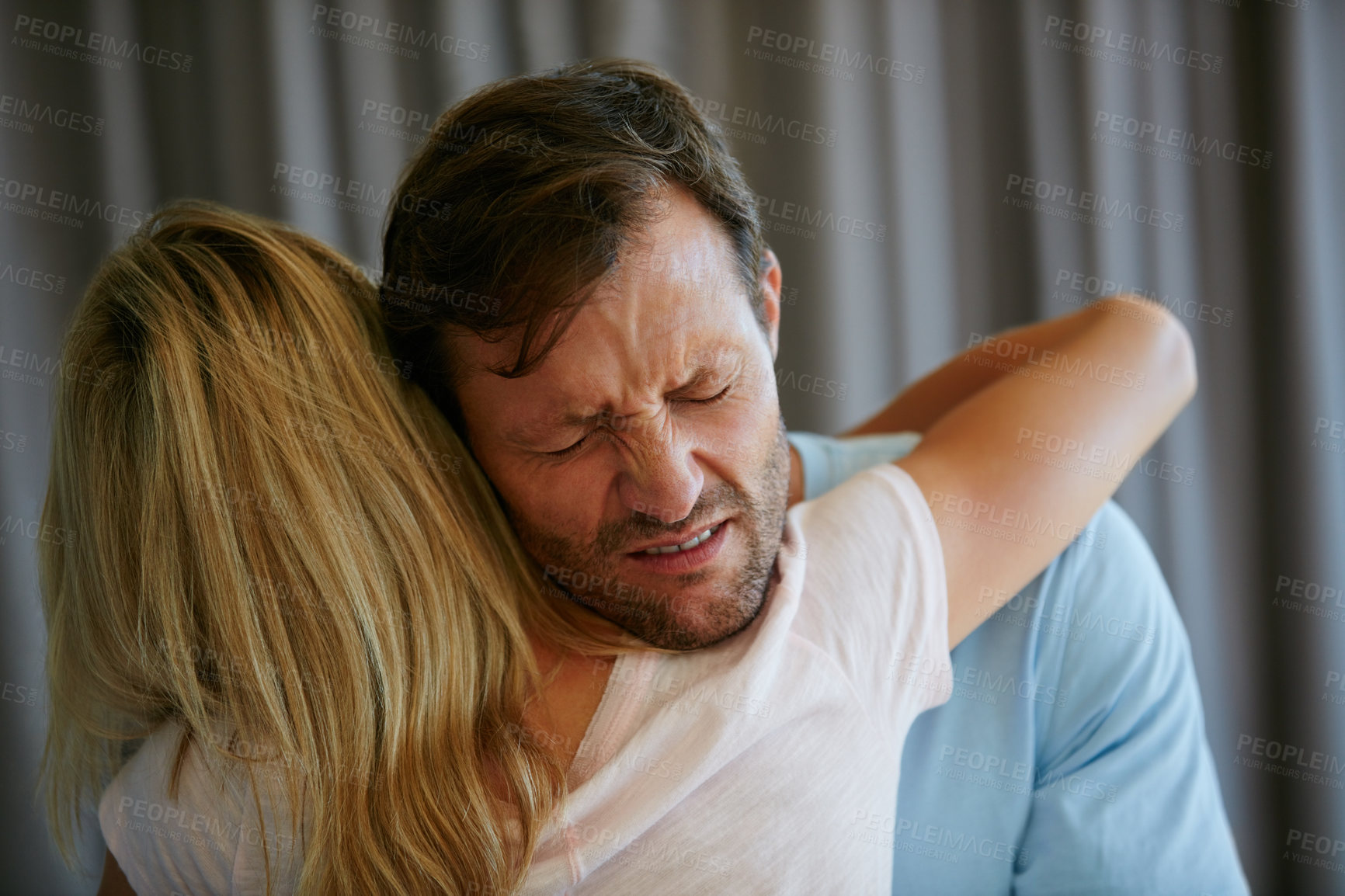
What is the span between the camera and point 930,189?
1.71 metres

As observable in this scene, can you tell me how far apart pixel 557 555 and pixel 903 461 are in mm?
385

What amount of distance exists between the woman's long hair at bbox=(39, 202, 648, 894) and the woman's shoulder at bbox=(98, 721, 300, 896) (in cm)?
2

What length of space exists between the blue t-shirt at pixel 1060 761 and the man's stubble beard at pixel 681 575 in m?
0.29

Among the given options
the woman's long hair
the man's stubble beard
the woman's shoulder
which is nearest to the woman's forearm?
the man's stubble beard

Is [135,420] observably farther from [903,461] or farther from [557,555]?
[903,461]

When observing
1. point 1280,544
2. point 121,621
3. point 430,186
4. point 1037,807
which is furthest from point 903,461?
point 1280,544

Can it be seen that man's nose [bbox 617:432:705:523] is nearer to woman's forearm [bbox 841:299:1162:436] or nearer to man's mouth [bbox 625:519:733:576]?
man's mouth [bbox 625:519:733:576]

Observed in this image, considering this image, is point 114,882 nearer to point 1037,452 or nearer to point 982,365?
point 1037,452

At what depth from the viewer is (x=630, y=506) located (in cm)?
84

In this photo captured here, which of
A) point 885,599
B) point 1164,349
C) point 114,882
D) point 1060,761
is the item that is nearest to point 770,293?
point 885,599

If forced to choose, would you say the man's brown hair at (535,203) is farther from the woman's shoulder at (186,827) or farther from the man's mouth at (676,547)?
the woman's shoulder at (186,827)

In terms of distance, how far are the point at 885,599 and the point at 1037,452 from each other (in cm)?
25

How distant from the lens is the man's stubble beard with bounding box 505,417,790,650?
828 mm

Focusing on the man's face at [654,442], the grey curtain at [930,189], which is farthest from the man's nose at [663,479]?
the grey curtain at [930,189]
